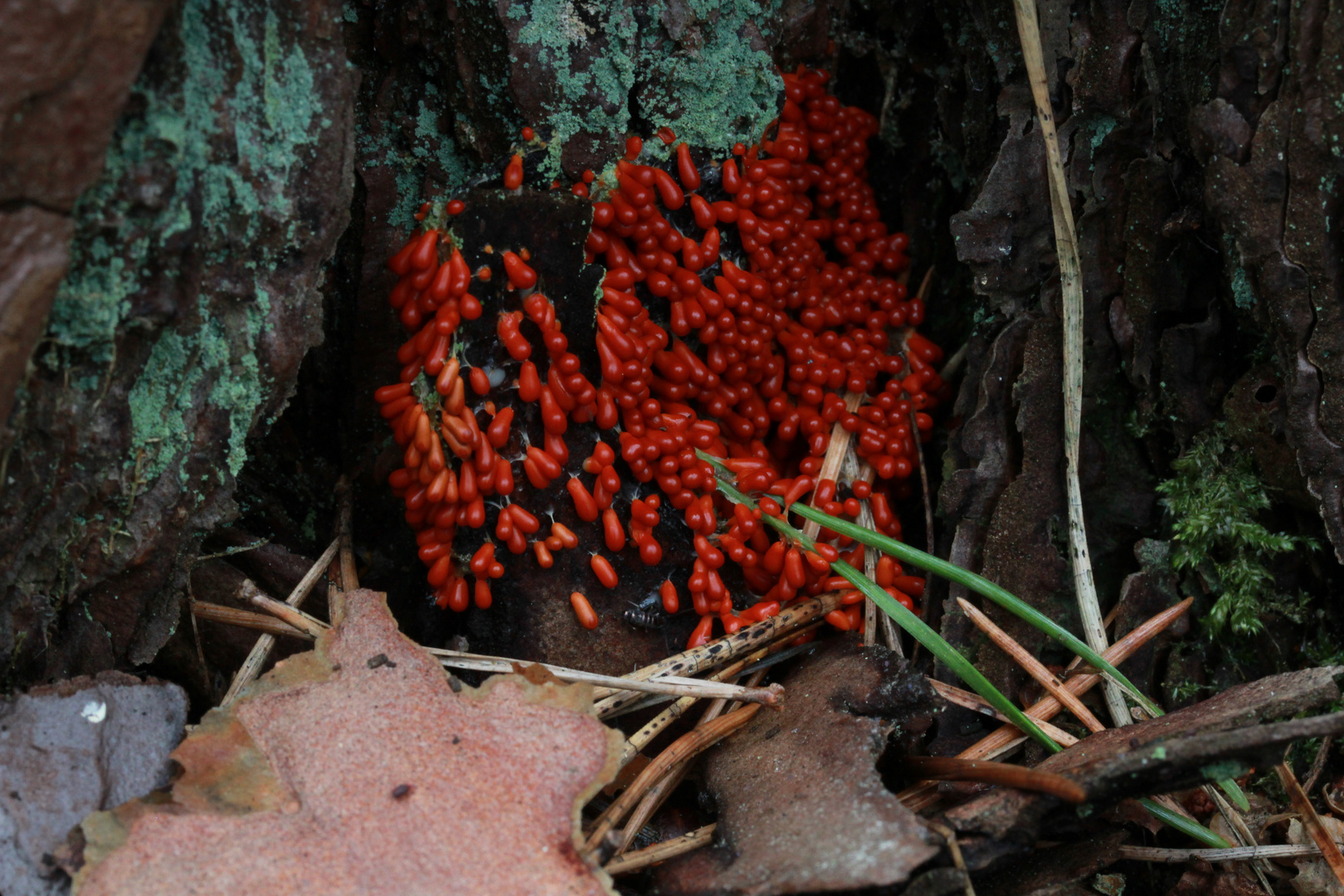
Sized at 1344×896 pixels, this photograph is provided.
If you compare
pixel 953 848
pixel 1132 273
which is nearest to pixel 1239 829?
pixel 953 848

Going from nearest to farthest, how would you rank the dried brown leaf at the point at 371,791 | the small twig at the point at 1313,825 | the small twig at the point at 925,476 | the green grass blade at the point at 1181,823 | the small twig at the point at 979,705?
the dried brown leaf at the point at 371,791 → the green grass blade at the point at 1181,823 → the small twig at the point at 1313,825 → the small twig at the point at 979,705 → the small twig at the point at 925,476

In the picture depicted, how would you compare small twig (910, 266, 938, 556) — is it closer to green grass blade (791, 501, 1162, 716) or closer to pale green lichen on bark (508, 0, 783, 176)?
green grass blade (791, 501, 1162, 716)

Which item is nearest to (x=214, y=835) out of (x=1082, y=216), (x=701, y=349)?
(x=701, y=349)

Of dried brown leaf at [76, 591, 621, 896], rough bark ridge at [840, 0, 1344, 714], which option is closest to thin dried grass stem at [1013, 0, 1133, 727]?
rough bark ridge at [840, 0, 1344, 714]

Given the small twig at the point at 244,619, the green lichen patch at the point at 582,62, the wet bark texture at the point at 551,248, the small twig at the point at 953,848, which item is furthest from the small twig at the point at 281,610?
the small twig at the point at 953,848

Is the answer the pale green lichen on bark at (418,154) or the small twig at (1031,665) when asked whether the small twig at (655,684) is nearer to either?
the small twig at (1031,665)

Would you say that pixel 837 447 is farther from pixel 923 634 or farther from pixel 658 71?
pixel 658 71
